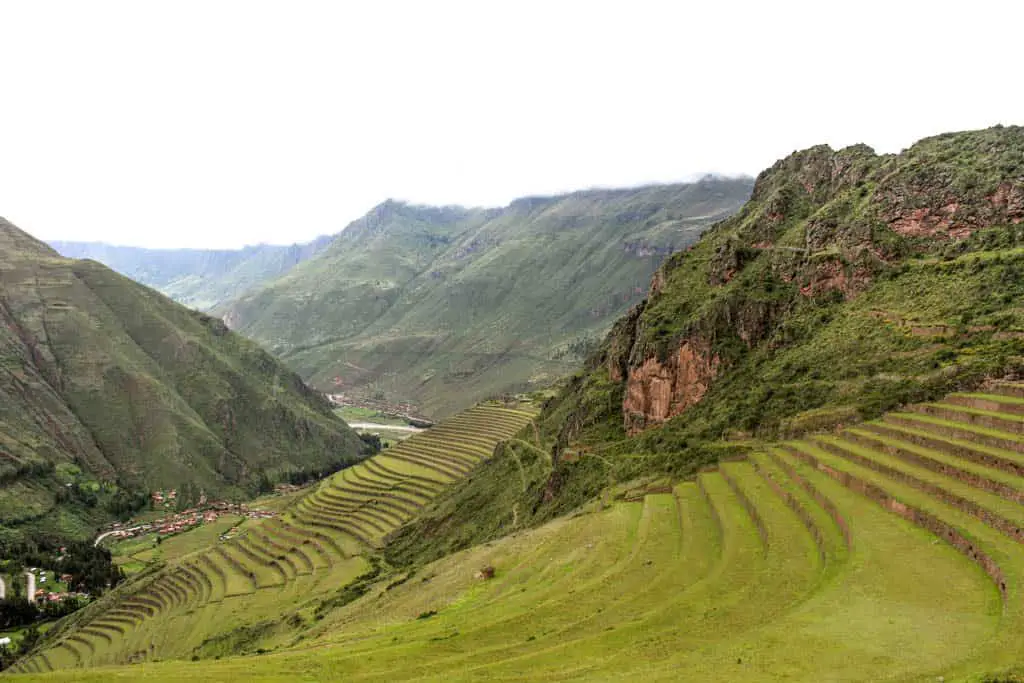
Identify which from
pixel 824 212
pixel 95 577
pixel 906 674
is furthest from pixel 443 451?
pixel 906 674

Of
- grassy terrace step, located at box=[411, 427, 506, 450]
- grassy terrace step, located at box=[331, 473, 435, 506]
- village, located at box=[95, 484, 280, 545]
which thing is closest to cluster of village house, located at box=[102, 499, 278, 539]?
village, located at box=[95, 484, 280, 545]

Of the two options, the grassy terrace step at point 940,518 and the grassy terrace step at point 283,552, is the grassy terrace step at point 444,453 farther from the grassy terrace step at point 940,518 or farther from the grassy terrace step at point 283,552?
the grassy terrace step at point 940,518

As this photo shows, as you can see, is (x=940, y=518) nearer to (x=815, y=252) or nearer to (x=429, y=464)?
(x=815, y=252)

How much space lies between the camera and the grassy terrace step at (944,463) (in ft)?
88.5

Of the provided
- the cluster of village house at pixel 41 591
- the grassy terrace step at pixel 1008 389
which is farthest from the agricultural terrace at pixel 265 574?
the grassy terrace step at pixel 1008 389

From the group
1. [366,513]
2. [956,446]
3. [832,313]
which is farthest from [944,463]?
[366,513]

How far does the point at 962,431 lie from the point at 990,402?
3.19 metres

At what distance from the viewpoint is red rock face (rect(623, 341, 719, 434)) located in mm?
62438

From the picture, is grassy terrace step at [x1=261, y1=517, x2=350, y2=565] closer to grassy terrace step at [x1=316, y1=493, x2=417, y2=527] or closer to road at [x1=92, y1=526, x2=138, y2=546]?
grassy terrace step at [x1=316, y1=493, x2=417, y2=527]

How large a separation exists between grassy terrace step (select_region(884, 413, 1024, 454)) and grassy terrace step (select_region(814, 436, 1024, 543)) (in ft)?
8.65

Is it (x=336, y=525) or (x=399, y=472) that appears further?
(x=399, y=472)

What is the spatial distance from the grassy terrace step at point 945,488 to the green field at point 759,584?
0.31 ft

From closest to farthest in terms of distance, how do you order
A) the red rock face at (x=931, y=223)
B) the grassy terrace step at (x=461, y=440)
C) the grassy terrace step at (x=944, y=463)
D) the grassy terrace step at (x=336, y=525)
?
the grassy terrace step at (x=944, y=463), the red rock face at (x=931, y=223), the grassy terrace step at (x=336, y=525), the grassy terrace step at (x=461, y=440)

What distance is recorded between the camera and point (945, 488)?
29.0m
